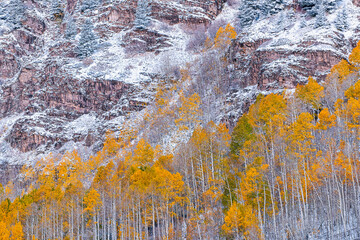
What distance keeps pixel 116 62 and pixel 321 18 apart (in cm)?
5060

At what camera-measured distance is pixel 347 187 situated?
3016cm

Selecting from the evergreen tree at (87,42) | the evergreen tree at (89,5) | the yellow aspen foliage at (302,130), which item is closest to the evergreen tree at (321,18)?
the yellow aspen foliage at (302,130)

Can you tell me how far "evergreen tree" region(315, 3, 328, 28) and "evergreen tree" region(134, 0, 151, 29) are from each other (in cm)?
5329

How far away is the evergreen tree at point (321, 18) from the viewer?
62884mm

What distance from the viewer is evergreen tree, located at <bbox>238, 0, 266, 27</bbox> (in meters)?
80.8

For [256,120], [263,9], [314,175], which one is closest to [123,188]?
[256,120]

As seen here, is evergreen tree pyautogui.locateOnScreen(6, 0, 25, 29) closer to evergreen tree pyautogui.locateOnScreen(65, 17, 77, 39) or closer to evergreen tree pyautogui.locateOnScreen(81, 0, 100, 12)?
evergreen tree pyautogui.locateOnScreen(65, 17, 77, 39)

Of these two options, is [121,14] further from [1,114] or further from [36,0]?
[1,114]

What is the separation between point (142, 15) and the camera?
104 metres

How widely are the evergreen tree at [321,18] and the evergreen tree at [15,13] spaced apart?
88.1m

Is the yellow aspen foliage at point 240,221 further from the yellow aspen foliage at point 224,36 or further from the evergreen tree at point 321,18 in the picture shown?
the evergreen tree at point 321,18

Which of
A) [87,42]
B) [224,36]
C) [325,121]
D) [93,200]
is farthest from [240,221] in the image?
[87,42]

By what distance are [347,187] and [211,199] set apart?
1179 cm

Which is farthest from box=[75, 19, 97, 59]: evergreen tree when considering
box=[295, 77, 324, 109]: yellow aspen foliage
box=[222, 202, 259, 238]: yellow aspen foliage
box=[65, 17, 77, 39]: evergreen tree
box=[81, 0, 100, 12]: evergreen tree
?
box=[222, 202, 259, 238]: yellow aspen foliage
